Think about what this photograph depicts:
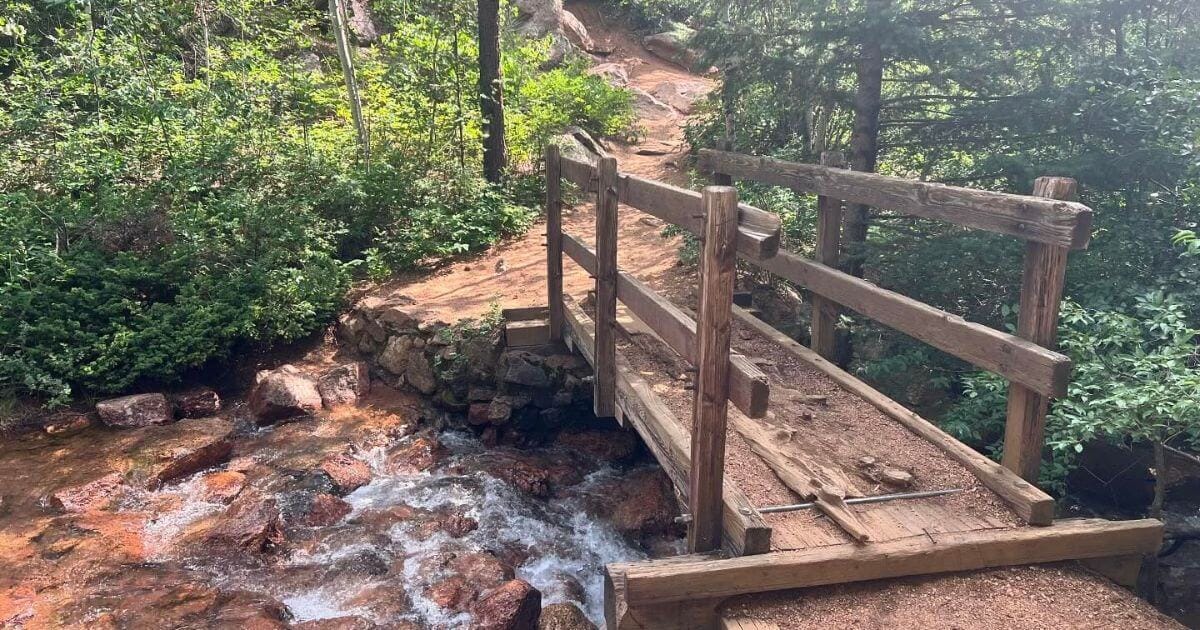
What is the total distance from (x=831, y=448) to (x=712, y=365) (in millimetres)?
1697

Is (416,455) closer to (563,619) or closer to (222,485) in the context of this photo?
(222,485)

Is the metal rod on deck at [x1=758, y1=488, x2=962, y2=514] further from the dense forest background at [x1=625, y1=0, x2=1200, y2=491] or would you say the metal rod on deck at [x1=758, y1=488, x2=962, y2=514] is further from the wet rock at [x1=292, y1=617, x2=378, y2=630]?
the wet rock at [x1=292, y1=617, x2=378, y2=630]

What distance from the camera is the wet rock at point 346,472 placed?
267 inches

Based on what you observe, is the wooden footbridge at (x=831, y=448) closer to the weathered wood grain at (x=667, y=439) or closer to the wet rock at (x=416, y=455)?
the weathered wood grain at (x=667, y=439)

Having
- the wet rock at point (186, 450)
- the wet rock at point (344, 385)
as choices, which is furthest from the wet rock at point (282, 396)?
the wet rock at point (186, 450)

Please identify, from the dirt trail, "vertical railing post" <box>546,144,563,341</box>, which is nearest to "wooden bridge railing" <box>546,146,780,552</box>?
"vertical railing post" <box>546,144,563,341</box>

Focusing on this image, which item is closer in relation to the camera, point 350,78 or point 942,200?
point 942,200

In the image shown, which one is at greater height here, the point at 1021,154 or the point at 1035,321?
the point at 1021,154

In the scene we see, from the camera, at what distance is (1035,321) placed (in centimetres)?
406

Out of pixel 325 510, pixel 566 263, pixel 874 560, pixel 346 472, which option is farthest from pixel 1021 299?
pixel 566 263

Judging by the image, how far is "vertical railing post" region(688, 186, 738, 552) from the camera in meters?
3.43

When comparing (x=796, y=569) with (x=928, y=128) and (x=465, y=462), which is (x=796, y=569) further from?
(x=928, y=128)

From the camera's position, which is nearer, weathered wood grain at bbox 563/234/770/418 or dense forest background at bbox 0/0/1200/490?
weathered wood grain at bbox 563/234/770/418

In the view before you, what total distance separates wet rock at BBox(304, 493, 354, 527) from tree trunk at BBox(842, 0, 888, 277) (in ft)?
16.8
